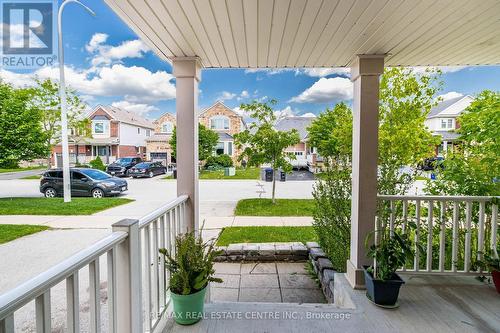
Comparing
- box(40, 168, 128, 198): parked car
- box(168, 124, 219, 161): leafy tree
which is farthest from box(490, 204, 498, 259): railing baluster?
box(168, 124, 219, 161): leafy tree

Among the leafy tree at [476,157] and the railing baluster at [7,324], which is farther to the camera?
the leafy tree at [476,157]

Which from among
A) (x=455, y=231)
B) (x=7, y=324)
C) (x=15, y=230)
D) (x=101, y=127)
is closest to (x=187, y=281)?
(x=7, y=324)

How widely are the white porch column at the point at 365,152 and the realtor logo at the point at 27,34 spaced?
4079 millimetres

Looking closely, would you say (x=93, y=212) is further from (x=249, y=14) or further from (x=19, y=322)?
(x=249, y=14)

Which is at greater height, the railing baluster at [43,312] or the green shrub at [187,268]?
the railing baluster at [43,312]

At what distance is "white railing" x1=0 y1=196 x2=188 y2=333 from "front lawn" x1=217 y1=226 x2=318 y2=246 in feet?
8.45

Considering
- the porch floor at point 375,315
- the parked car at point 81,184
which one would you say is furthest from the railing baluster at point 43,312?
the parked car at point 81,184

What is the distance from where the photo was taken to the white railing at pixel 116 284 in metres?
0.76

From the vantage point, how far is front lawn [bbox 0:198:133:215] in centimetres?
713

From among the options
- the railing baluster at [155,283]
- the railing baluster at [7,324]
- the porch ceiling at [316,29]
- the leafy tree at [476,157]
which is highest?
the porch ceiling at [316,29]

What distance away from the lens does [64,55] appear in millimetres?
8555

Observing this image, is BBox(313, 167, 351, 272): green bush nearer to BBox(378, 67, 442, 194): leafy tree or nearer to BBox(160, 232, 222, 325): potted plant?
BBox(378, 67, 442, 194): leafy tree

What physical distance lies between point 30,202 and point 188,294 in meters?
9.05

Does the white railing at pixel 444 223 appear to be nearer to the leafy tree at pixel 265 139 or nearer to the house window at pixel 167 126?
the leafy tree at pixel 265 139
